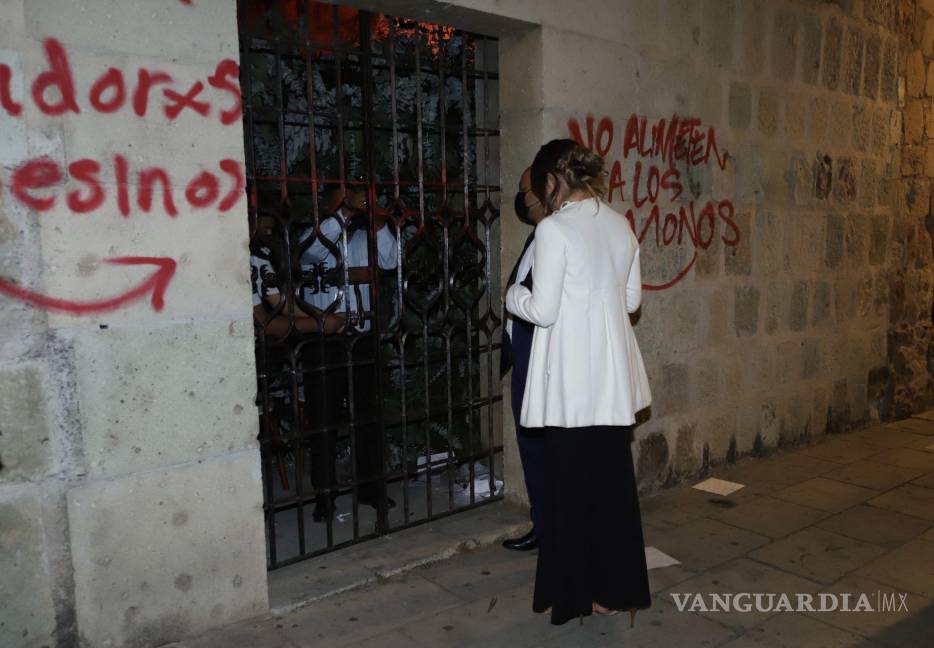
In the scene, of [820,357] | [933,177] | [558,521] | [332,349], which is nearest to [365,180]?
[332,349]

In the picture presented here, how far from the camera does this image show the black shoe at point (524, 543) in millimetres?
3629

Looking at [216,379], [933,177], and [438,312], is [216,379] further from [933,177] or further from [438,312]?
[933,177]

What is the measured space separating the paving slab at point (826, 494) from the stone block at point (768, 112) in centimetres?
223

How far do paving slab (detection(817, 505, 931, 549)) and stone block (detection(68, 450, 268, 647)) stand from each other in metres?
2.85

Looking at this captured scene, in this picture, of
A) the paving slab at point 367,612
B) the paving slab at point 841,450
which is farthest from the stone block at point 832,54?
the paving slab at point 367,612

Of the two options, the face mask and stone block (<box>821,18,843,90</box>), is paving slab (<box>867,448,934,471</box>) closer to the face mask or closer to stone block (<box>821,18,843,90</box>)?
stone block (<box>821,18,843,90</box>)

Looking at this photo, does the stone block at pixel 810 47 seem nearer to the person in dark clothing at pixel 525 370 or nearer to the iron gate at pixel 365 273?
the iron gate at pixel 365 273

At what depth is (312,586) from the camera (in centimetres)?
318

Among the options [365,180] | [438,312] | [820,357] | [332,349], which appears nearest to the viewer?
[365,180]

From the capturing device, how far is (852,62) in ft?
18.0

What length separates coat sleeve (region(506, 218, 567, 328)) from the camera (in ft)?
8.57

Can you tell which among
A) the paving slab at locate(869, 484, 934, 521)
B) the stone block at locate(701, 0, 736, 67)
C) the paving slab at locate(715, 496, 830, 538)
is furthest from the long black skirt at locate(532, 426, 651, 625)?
the stone block at locate(701, 0, 736, 67)

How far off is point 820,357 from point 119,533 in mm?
4762

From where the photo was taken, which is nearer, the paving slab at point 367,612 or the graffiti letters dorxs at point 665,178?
the paving slab at point 367,612
